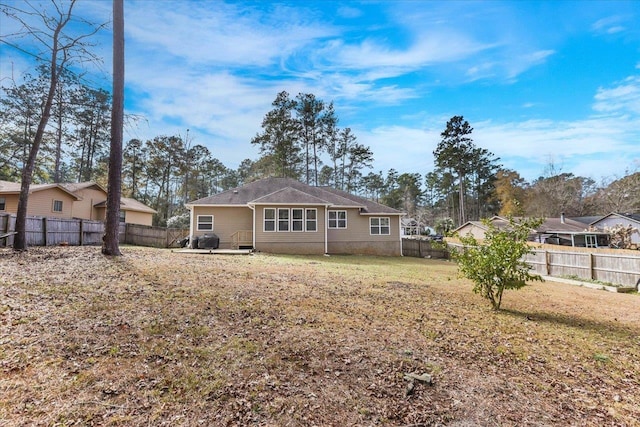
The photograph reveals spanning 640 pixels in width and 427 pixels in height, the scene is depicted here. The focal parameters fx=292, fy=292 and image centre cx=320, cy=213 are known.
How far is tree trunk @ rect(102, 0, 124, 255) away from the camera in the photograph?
855cm

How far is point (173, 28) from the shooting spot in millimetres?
10250

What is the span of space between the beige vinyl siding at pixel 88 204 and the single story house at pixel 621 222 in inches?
1761

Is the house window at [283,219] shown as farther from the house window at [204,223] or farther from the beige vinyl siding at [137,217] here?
the beige vinyl siding at [137,217]

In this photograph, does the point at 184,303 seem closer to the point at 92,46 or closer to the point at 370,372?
the point at 370,372

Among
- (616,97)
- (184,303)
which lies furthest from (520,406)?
(616,97)

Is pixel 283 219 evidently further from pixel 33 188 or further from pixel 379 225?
pixel 33 188

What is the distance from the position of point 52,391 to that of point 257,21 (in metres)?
11.4

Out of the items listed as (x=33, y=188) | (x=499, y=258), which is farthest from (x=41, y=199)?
(x=499, y=258)

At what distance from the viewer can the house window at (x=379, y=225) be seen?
1919 centimetres

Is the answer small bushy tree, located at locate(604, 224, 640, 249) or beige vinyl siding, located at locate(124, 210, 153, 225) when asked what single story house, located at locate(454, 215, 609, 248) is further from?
beige vinyl siding, located at locate(124, 210, 153, 225)

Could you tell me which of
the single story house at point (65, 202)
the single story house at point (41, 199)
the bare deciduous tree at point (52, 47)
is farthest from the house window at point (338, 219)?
the single story house at point (41, 199)

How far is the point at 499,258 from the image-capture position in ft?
18.7

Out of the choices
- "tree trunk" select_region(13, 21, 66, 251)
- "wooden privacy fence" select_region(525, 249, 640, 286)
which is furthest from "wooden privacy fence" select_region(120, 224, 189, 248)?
"wooden privacy fence" select_region(525, 249, 640, 286)

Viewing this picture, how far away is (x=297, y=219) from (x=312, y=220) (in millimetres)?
882
